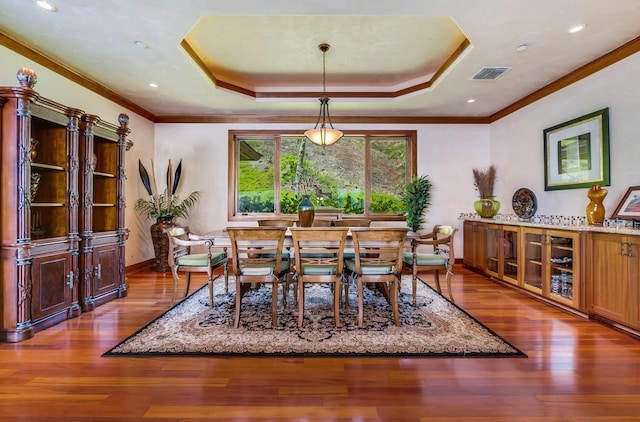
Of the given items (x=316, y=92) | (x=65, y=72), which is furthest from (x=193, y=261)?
(x=316, y=92)

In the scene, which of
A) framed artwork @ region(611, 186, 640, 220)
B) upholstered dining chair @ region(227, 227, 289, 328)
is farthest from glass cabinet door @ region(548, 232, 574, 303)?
upholstered dining chair @ region(227, 227, 289, 328)

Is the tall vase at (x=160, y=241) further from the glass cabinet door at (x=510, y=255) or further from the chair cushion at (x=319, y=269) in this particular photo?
the glass cabinet door at (x=510, y=255)

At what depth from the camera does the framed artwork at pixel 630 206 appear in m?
3.09

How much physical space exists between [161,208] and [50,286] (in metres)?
2.62

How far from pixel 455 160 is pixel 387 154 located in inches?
48.9

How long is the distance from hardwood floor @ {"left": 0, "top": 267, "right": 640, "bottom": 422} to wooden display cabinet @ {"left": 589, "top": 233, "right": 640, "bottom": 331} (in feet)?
0.79

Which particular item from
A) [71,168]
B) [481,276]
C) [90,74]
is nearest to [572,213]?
[481,276]

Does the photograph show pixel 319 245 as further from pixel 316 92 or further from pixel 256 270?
pixel 316 92

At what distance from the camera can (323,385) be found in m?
1.97

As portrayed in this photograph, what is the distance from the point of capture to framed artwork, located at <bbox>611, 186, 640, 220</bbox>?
122 inches

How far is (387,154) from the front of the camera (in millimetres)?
6055

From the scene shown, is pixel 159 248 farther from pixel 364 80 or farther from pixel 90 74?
pixel 364 80

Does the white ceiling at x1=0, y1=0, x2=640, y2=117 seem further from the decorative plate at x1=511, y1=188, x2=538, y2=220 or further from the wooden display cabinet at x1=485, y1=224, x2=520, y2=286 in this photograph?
the wooden display cabinet at x1=485, y1=224, x2=520, y2=286

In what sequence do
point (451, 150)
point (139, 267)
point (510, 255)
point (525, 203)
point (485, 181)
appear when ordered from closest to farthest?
point (510, 255)
point (525, 203)
point (139, 267)
point (485, 181)
point (451, 150)
